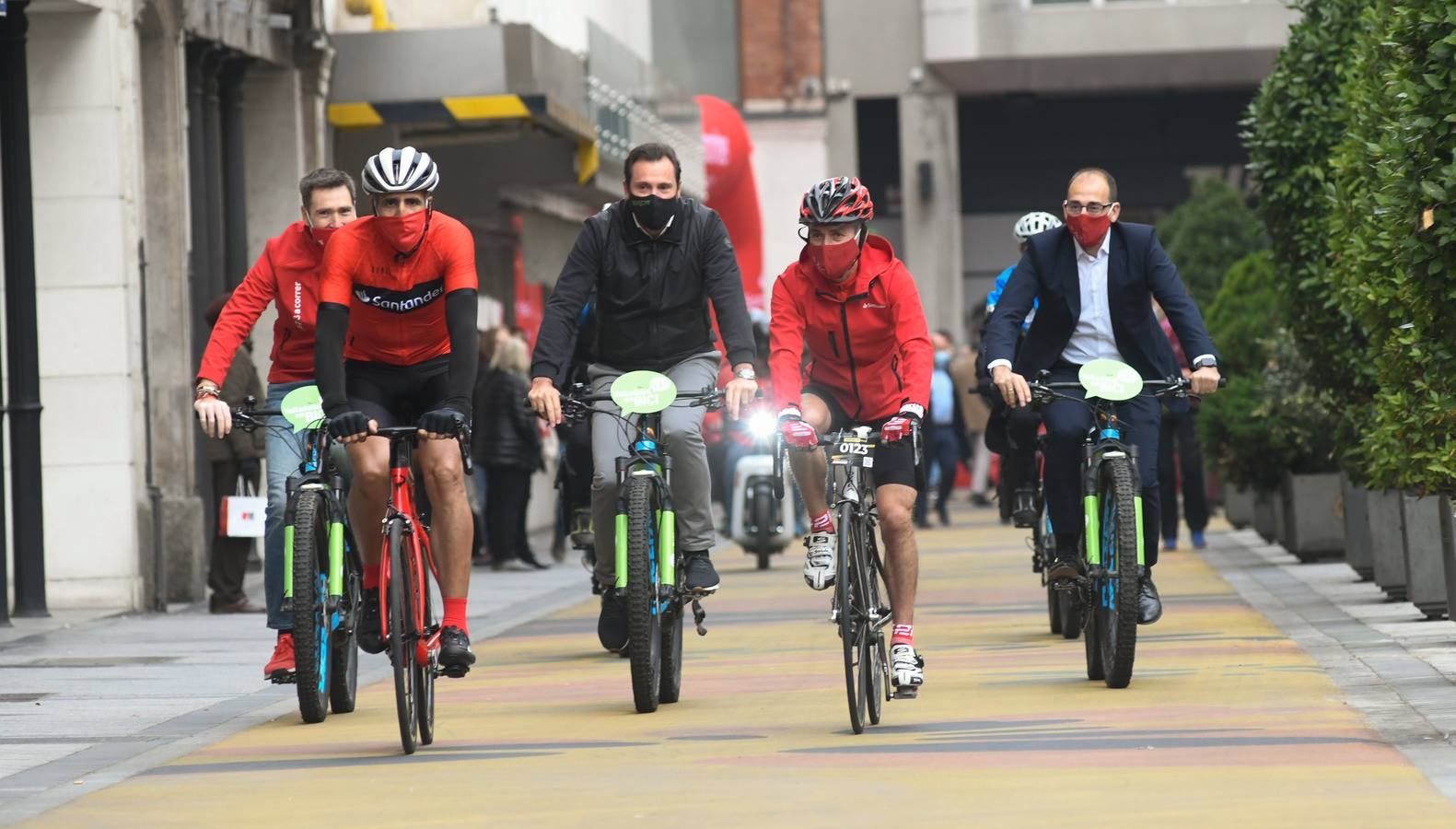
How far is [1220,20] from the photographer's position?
40969 mm

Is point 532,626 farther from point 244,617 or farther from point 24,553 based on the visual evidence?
point 24,553

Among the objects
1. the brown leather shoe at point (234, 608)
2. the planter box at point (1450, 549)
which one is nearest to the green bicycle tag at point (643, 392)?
the planter box at point (1450, 549)

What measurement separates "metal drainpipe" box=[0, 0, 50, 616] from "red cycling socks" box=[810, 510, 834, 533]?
648 centimetres

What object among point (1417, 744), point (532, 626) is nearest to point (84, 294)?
point (532, 626)

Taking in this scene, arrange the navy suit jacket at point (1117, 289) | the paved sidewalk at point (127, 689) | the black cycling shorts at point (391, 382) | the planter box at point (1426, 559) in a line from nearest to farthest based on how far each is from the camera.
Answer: the paved sidewalk at point (127, 689) → the black cycling shorts at point (391, 382) → the navy suit jacket at point (1117, 289) → the planter box at point (1426, 559)

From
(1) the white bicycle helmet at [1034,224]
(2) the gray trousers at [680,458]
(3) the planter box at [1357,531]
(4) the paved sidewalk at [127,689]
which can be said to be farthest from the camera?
(3) the planter box at [1357,531]

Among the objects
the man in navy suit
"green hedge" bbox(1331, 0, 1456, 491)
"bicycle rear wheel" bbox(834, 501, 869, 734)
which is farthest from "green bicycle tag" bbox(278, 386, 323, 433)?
"green hedge" bbox(1331, 0, 1456, 491)

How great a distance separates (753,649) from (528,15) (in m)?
15.0

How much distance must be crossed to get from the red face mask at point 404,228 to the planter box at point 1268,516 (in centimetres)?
998

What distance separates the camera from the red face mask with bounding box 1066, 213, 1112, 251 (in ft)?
34.4

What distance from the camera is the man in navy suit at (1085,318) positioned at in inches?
406

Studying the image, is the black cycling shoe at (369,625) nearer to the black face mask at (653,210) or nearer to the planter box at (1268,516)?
the black face mask at (653,210)

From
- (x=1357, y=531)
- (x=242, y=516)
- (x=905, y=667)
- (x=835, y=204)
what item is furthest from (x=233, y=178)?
(x=905, y=667)

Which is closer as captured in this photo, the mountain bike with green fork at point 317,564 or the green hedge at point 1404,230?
the mountain bike with green fork at point 317,564
